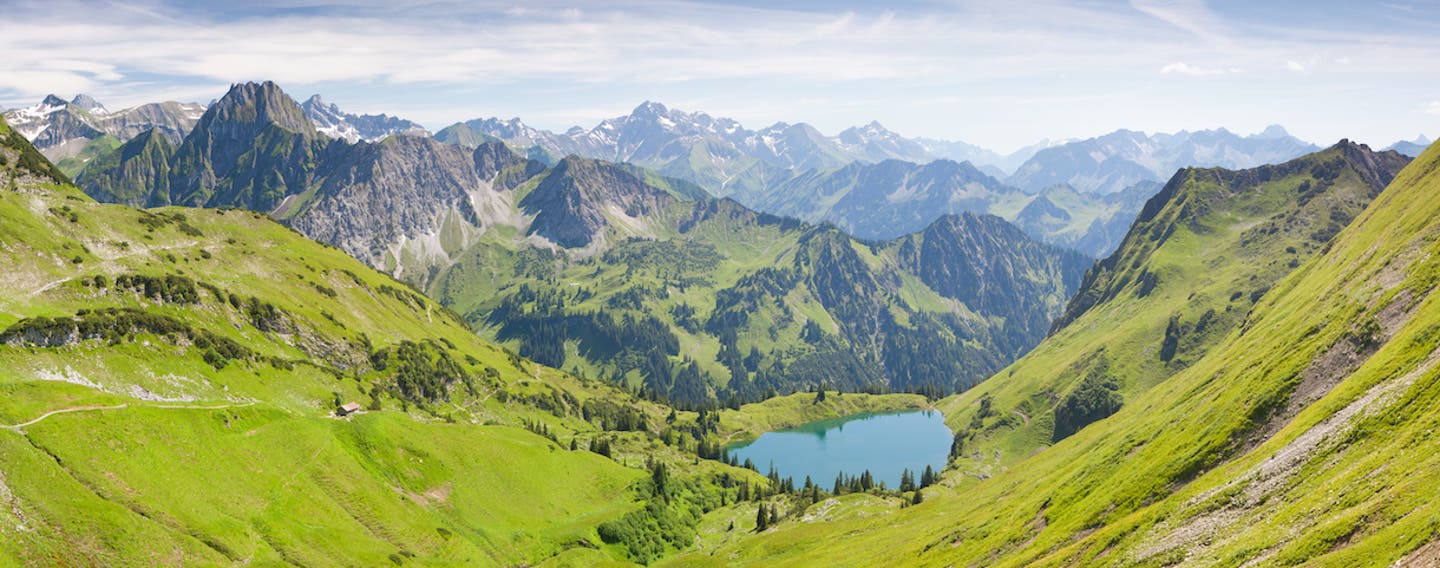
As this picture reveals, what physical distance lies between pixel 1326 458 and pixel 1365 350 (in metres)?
35.9

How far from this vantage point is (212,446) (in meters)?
107

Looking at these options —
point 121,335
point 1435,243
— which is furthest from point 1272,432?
point 121,335

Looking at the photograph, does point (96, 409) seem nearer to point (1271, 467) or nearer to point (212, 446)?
point (212, 446)

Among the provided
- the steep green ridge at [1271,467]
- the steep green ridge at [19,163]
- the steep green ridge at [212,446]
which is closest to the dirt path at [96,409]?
Answer: the steep green ridge at [212,446]

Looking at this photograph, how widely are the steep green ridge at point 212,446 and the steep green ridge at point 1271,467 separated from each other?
42371 mm

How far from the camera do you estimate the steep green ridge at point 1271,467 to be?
48.3 metres

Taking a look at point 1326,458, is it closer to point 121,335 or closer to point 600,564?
point 600,564

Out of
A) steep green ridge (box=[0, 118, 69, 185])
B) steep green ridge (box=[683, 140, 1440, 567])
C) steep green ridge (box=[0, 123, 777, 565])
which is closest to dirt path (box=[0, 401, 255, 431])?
steep green ridge (box=[0, 123, 777, 565])

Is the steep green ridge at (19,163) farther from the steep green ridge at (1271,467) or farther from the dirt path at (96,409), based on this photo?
the steep green ridge at (1271,467)

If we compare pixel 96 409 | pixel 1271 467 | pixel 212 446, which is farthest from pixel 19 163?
pixel 1271 467

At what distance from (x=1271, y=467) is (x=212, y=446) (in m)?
132

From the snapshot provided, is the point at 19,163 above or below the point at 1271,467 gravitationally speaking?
above

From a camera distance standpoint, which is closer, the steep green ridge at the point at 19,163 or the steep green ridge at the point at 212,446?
the steep green ridge at the point at 212,446

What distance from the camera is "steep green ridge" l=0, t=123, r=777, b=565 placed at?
3312 inches
